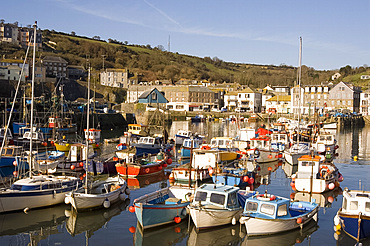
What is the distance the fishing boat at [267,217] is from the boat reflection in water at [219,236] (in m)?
0.47

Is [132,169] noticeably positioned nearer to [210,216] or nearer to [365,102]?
[210,216]

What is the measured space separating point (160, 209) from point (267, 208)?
4033 millimetres

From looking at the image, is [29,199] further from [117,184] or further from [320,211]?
[320,211]

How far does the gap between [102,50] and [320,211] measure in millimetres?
145282

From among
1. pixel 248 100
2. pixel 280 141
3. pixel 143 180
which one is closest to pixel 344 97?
pixel 248 100

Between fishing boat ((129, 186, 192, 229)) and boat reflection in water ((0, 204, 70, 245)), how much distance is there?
11.1 feet

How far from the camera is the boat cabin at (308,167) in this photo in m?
22.1

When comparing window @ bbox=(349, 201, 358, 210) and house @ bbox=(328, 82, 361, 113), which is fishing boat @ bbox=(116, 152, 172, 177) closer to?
window @ bbox=(349, 201, 358, 210)

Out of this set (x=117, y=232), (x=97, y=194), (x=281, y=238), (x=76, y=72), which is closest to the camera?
(x=281, y=238)

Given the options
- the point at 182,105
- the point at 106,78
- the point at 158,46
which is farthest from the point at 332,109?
the point at 158,46

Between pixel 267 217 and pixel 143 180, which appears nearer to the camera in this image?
pixel 267 217

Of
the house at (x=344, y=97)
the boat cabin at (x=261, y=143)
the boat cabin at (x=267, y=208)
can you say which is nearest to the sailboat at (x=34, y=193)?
the boat cabin at (x=267, y=208)

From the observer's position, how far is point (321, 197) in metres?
21.1

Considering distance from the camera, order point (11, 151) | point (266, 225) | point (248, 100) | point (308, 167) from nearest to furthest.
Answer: point (266, 225), point (308, 167), point (11, 151), point (248, 100)
